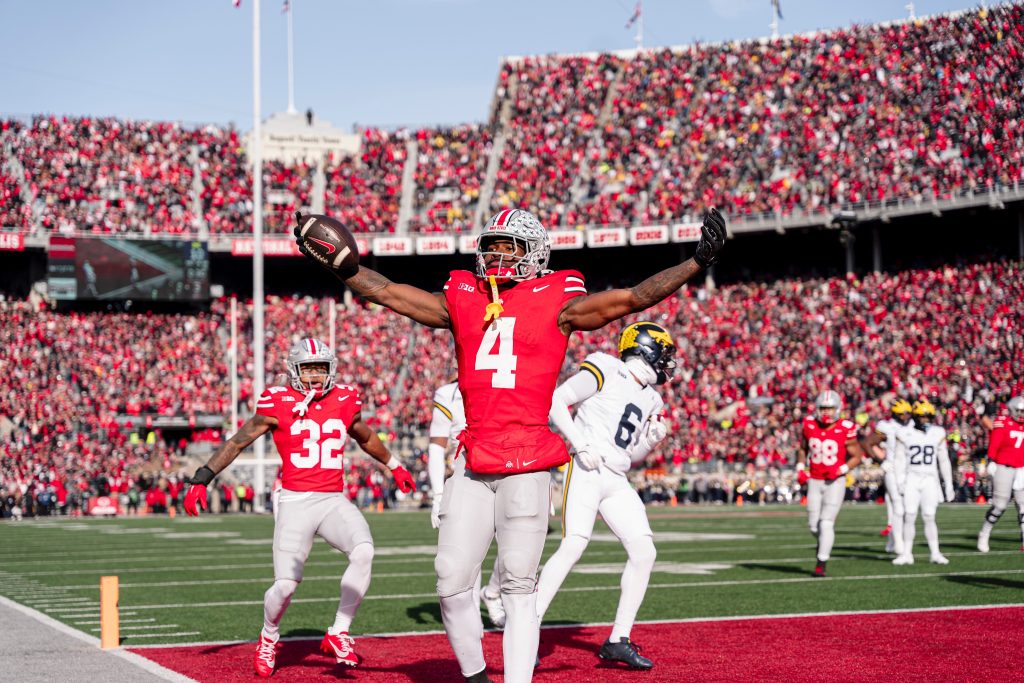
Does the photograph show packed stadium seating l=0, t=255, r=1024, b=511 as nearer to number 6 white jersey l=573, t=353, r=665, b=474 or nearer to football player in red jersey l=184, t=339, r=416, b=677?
number 6 white jersey l=573, t=353, r=665, b=474

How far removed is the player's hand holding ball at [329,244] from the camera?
5488 mm

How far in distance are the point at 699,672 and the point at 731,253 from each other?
115 ft

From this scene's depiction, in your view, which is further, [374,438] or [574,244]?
[574,244]

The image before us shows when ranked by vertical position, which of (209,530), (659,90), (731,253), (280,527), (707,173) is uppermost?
(659,90)

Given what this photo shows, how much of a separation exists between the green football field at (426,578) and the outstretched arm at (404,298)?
13.6 feet

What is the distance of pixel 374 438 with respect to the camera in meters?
8.35

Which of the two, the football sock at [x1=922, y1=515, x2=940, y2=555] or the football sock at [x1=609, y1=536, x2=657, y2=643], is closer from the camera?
the football sock at [x1=609, y1=536, x2=657, y2=643]

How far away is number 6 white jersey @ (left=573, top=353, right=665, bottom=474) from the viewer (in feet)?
27.1

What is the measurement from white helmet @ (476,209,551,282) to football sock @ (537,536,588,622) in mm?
2596

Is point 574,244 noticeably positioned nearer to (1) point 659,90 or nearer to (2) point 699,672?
(1) point 659,90

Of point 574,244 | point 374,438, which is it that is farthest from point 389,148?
point 374,438

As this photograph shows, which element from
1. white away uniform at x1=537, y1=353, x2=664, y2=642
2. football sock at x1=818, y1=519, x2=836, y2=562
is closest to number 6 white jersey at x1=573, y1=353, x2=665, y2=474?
white away uniform at x1=537, y1=353, x2=664, y2=642

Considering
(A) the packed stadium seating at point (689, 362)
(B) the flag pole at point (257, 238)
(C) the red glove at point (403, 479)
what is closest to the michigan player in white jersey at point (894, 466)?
(C) the red glove at point (403, 479)

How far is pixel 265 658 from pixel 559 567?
1837 mm
